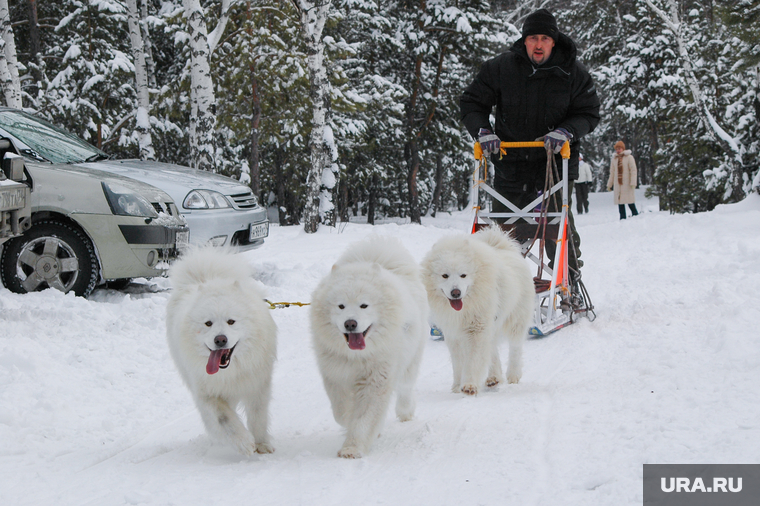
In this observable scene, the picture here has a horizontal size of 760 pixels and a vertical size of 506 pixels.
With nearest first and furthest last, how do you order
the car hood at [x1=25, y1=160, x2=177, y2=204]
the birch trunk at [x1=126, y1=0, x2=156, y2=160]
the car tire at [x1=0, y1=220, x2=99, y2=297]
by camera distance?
the car tire at [x1=0, y1=220, x2=99, y2=297] < the car hood at [x1=25, y1=160, x2=177, y2=204] < the birch trunk at [x1=126, y1=0, x2=156, y2=160]

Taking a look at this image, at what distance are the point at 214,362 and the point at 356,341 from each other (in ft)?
2.33

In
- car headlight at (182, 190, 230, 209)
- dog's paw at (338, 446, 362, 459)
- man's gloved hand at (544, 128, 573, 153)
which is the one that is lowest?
dog's paw at (338, 446, 362, 459)

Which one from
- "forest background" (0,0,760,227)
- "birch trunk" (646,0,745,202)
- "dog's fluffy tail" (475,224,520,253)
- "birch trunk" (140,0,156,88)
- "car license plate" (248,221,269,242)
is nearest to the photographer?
"dog's fluffy tail" (475,224,520,253)

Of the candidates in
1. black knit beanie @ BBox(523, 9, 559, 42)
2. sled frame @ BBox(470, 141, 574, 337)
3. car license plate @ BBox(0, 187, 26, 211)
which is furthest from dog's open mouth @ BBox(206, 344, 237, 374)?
black knit beanie @ BBox(523, 9, 559, 42)

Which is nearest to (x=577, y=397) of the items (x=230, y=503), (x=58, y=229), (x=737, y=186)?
(x=230, y=503)

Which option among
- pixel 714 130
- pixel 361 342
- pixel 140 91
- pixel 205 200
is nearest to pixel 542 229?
pixel 361 342

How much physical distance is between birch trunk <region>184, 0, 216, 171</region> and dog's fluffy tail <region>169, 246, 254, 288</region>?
290 inches

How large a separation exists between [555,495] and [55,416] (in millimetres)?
3050

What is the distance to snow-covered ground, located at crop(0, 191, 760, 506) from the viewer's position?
Answer: 8.89 ft

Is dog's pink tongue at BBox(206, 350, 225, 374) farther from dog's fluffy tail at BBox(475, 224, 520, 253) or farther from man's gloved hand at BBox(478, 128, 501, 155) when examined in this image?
man's gloved hand at BBox(478, 128, 501, 155)

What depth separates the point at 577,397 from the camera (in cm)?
379

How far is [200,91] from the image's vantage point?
10492mm

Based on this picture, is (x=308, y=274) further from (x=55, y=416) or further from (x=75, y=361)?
(x=55, y=416)

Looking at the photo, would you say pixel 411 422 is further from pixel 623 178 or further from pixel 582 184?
pixel 582 184
